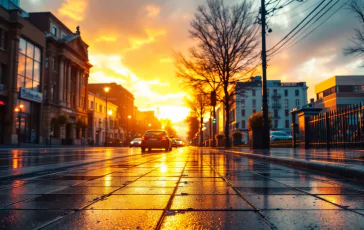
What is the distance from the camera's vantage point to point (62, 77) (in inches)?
1847

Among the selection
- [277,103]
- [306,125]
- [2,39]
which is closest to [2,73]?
[2,39]

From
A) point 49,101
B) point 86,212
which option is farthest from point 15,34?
point 86,212

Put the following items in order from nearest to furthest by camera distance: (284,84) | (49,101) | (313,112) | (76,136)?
(313,112) → (49,101) → (76,136) → (284,84)

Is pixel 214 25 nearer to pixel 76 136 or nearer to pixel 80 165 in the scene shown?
pixel 80 165

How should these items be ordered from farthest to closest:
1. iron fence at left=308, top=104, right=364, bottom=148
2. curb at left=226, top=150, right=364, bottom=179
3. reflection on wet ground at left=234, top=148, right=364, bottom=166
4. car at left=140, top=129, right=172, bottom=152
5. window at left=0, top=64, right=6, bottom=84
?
window at left=0, top=64, right=6, bottom=84
car at left=140, top=129, right=172, bottom=152
iron fence at left=308, top=104, right=364, bottom=148
reflection on wet ground at left=234, top=148, right=364, bottom=166
curb at left=226, top=150, right=364, bottom=179

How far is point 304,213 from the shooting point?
3.05m

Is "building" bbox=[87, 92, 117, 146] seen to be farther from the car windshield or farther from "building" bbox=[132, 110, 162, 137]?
the car windshield

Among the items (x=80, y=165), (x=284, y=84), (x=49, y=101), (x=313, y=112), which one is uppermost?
(x=284, y=84)

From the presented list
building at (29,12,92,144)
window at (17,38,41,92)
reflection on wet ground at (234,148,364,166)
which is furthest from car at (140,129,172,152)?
building at (29,12,92,144)

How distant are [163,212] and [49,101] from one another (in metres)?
43.7

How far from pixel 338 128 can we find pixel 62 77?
41.4 meters

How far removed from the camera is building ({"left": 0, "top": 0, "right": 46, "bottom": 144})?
32.2 metres

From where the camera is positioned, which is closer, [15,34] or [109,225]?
[109,225]

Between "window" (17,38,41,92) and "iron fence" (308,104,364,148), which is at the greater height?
"window" (17,38,41,92)
